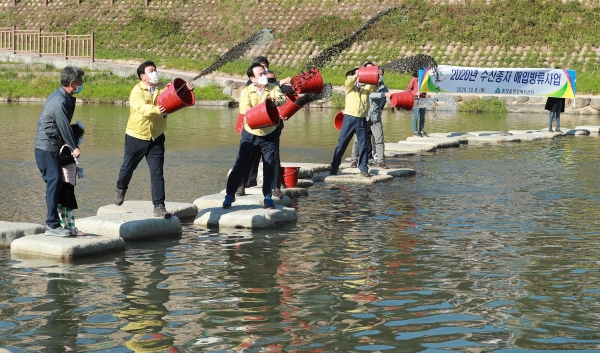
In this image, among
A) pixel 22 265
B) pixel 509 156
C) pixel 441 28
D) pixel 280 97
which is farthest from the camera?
pixel 441 28

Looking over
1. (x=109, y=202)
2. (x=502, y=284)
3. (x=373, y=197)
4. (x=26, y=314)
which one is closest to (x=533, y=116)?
(x=373, y=197)

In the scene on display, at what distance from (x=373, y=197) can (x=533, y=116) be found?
1974 centimetres

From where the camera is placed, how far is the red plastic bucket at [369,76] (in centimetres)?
1504

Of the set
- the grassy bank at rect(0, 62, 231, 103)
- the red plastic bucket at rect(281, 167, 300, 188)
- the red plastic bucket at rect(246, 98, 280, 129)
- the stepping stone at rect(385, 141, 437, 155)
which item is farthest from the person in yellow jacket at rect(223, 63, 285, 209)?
the grassy bank at rect(0, 62, 231, 103)

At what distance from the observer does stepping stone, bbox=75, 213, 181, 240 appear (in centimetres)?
1067

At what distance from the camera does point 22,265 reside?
936cm

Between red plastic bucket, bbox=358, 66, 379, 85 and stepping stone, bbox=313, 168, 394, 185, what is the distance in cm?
148

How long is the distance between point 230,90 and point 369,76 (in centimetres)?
2421

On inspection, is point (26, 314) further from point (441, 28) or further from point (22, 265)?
point (441, 28)

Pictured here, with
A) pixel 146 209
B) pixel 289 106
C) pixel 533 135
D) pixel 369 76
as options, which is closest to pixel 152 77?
pixel 146 209

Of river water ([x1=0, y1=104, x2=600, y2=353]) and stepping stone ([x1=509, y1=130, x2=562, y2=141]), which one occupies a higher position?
stepping stone ([x1=509, y1=130, x2=562, y2=141])

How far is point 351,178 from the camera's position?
15.8 m

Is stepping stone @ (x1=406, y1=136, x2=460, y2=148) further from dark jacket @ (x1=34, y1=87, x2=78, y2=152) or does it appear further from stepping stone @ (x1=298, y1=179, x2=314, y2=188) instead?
dark jacket @ (x1=34, y1=87, x2=78, y2=152)

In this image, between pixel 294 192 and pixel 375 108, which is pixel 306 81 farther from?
pixel 375 108
